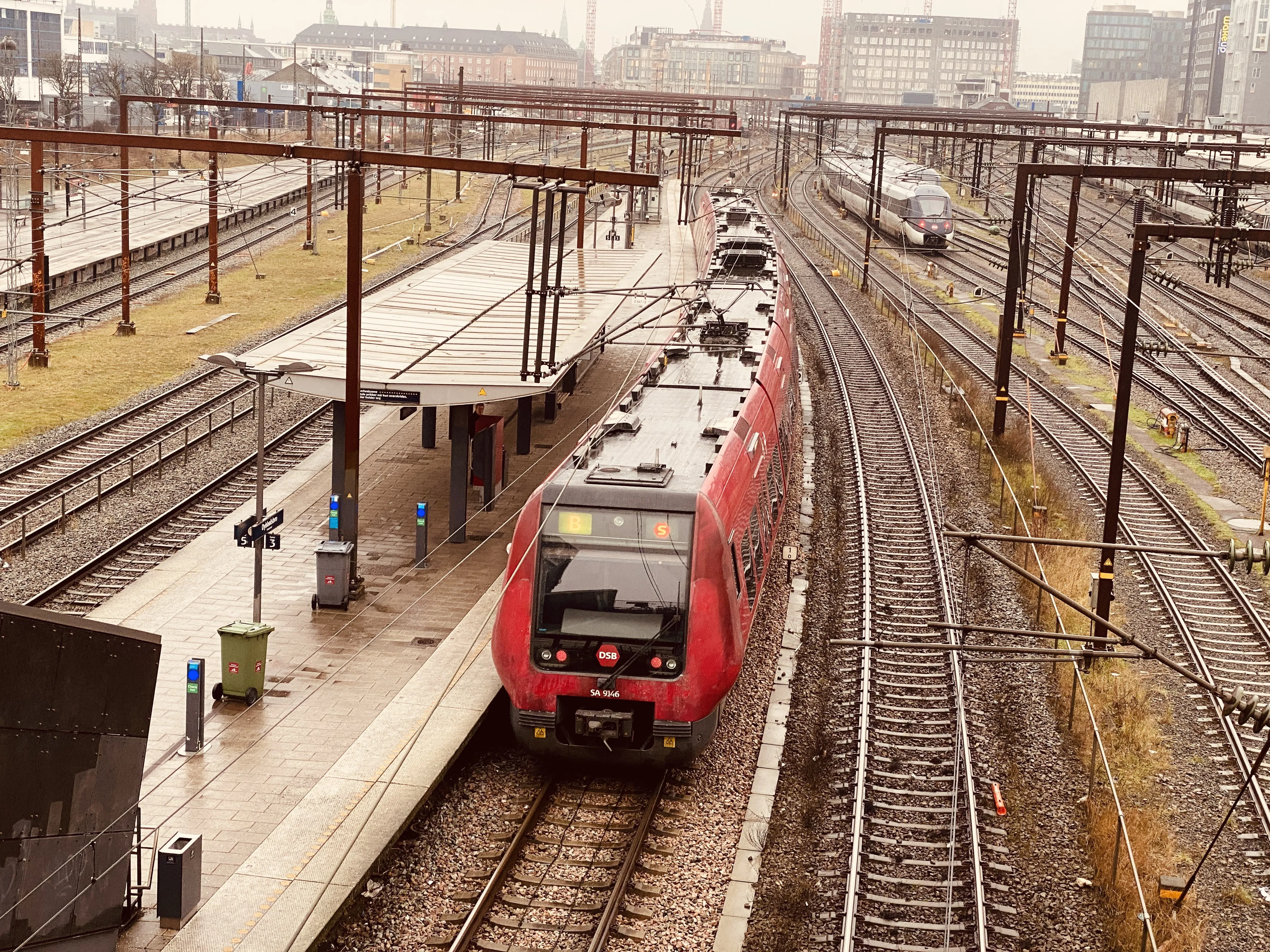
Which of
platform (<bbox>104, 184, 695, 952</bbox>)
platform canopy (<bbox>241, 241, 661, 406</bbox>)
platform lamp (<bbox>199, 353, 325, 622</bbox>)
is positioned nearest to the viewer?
platform (<bbox>104, 184, 695, 952</bbox>)

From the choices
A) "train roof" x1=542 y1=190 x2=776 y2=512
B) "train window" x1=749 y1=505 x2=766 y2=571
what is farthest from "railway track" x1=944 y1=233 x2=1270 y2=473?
"train window" x1=749 y1=505 x2=766 y2=571

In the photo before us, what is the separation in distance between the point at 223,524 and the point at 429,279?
1034 cm

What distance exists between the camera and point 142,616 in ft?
62.0

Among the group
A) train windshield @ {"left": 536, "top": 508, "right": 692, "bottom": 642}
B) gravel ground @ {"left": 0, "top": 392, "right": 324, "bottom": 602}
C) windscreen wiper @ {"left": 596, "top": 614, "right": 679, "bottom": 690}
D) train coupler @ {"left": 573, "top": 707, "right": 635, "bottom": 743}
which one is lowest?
gravel ground @ {"left": 0, "top": 392, "right": 324, "bottom": 602}

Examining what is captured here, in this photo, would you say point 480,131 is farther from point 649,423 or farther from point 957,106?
point 957,106

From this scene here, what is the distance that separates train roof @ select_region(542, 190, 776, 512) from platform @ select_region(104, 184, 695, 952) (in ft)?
9.52

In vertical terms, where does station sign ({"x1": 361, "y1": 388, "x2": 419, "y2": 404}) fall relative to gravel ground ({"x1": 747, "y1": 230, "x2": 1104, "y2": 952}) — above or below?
above

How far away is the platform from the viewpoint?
12.1 metres

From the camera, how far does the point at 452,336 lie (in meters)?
24.9

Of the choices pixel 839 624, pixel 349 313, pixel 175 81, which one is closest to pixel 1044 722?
pixel 839 624

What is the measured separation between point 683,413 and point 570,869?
6.92 metres

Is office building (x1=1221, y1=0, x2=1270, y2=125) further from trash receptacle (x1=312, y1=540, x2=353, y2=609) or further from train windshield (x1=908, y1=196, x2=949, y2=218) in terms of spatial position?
trash receptacle (x1=312, y1=540, x2=353, y2=609)

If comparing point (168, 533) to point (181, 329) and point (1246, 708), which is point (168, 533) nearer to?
point (1246, 708)

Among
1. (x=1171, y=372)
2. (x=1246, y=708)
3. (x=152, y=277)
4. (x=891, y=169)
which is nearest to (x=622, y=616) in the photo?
(x=1246, y=708)
